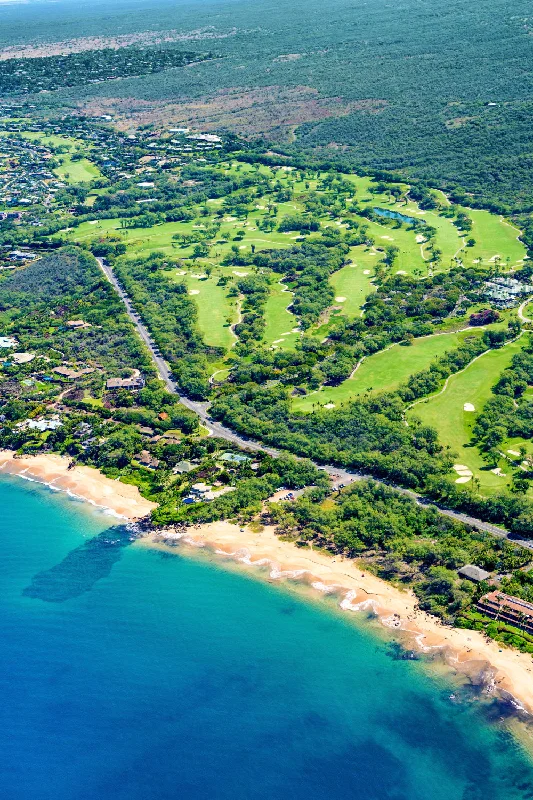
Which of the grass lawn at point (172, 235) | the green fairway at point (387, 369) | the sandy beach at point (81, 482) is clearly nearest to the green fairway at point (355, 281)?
the green fairway at point (387, 369)

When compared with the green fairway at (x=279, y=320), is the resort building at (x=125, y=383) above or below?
above

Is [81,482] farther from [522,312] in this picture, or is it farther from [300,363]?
[522,312]

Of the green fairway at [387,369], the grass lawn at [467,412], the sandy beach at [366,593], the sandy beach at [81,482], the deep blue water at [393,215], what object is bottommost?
the sandy beach at [366,593]

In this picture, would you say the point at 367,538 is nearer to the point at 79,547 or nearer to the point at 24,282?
the point at 79,547

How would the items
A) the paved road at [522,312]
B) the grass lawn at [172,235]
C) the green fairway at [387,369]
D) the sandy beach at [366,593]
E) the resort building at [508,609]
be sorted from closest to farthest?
1. the sandy beach at [366,593]
2. the resort building at [508,609]
3. the green fairway at [387,369]
4. the paved road at [522,312]
5. the grass lawn at [172,235]

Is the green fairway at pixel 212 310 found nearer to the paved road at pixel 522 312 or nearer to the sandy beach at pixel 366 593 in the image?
the sandy beach at pixel 366 593

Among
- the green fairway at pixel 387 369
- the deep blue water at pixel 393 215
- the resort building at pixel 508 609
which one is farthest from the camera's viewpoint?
the deep blue water at pixel 393 215

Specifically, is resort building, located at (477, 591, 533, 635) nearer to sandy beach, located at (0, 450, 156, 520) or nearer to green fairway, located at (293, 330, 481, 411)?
sandy beach, located at (0, 450, 156, 520)
